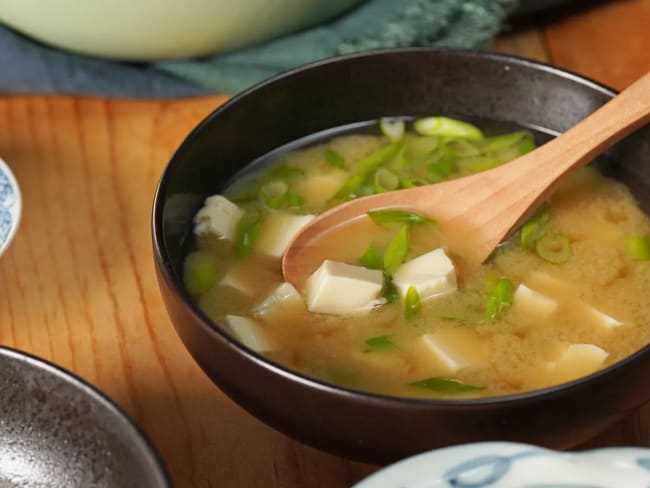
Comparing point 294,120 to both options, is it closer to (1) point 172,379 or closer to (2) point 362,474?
(1) point 172,379

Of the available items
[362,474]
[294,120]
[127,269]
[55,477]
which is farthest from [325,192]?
[55,477]

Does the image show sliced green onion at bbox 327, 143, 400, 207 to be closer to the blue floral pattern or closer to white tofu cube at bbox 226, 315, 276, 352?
white tofu cube at bbox 226, 315, 276, 352

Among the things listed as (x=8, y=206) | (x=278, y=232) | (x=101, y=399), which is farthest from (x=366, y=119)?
(x=101, y=399)

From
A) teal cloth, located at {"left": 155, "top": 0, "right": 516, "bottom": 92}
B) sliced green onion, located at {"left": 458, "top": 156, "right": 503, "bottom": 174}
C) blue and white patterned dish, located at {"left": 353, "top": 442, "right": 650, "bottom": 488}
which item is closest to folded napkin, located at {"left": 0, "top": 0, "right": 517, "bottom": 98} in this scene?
teal cloth, located at {"left": 155, "top": 0, "right": 516, "bottom": 92}

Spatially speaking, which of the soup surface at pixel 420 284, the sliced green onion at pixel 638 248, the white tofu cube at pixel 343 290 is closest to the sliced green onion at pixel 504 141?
the soup surface at pixel 420 284

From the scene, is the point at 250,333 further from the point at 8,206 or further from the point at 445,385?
the point at 8,206
